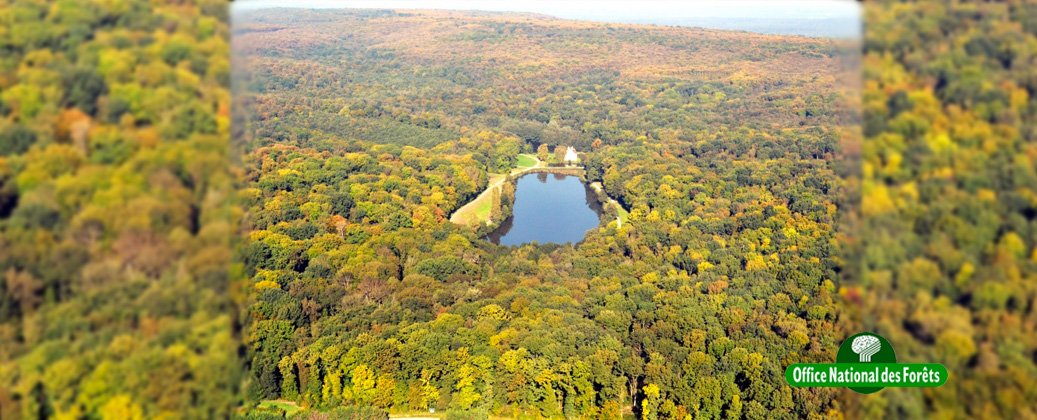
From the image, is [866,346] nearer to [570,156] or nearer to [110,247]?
[110,247]

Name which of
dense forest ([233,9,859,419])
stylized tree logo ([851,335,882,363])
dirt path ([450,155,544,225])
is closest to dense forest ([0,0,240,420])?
Answer: dense forest ([233,9,859,419])

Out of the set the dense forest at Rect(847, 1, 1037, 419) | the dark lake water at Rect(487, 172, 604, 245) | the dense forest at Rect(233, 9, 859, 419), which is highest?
the dense forest at Rect(847, 1, 1037, 419)

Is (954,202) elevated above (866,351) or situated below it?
above

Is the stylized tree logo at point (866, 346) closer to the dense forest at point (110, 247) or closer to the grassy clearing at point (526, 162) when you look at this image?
the dense forest at point (110, 247)

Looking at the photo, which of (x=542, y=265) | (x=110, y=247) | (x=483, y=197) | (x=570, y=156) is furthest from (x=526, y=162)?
(x=110, y=247)

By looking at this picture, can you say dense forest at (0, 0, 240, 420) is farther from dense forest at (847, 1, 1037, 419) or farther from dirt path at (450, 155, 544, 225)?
dirt path at (450, 155, 544, 225)

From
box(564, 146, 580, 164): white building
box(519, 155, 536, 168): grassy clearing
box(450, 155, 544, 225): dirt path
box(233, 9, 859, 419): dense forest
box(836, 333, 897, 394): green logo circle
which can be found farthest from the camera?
box(564, 146, 580, 164): white building

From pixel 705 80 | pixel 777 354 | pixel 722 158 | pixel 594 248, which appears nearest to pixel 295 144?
pixel 594 248
